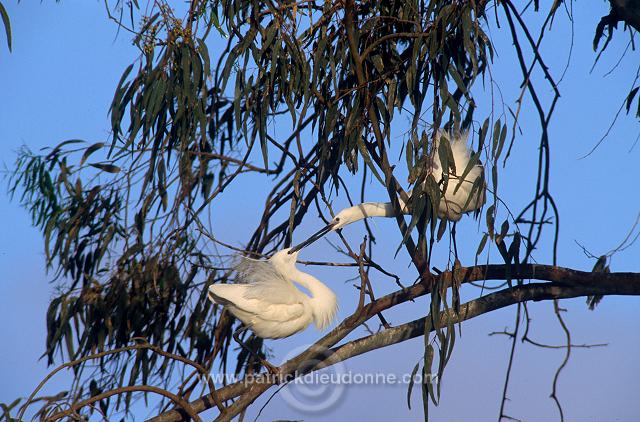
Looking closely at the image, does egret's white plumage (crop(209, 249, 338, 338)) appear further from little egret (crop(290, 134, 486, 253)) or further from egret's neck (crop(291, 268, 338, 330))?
little egret (crop(290, 134, 486, 253))

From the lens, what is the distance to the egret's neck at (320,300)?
285cm

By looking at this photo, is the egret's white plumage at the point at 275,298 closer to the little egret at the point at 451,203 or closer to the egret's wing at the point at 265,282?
the egret's wing at the point at 265,282

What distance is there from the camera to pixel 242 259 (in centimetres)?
291

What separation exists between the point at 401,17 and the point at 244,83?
0.52 m

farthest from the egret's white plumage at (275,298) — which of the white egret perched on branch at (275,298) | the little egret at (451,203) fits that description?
the little egret at (451,203)

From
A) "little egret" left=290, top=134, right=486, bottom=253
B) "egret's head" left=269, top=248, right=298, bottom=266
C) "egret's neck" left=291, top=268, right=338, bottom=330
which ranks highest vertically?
"little egret" left=290, top=134, right=486, bottom=253

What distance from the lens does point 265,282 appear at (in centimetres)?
278

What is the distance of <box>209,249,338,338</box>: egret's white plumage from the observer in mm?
2684

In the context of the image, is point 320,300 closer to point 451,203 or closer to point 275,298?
point 275,298

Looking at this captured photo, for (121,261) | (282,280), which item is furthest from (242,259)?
(121,261)

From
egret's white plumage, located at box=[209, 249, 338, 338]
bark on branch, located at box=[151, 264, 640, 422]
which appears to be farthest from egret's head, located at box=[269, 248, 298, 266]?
bark on branch, located at box=[151, 264, 640, 422]

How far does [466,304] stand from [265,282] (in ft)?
2.21

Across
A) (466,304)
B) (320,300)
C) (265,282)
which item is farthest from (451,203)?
(265,282)

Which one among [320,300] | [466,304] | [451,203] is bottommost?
[466,304]
